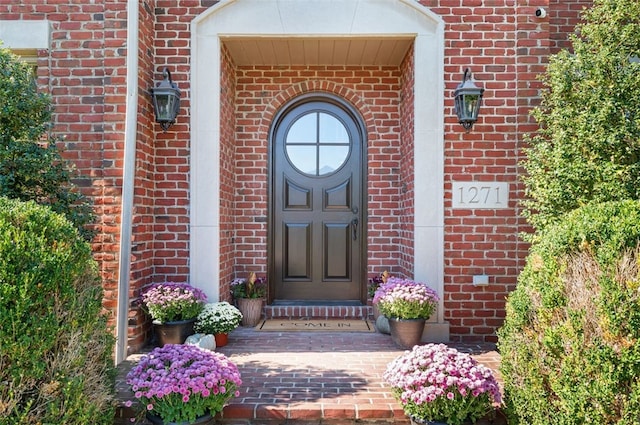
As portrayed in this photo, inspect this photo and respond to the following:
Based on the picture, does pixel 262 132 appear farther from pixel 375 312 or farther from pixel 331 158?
pixel 375 312

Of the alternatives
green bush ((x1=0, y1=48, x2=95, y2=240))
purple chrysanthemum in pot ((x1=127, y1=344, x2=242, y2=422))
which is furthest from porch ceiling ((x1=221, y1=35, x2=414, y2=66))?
purple chrysanthemum in pot ((x1=127, y1=344, x2=242, y2=422))

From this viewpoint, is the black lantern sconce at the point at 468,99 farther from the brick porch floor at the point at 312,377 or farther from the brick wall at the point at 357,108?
the brick porch floor at the point at 312,377

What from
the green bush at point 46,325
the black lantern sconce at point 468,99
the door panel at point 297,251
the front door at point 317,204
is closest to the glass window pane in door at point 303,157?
the front door at point 317,204

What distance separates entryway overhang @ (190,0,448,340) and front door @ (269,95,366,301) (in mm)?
970

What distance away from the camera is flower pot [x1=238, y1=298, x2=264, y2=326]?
4676 mm

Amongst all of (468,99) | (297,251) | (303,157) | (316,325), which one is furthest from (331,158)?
(316,325)

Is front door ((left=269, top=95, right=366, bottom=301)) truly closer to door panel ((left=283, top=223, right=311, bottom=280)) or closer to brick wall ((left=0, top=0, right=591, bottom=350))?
door panel ((left=283, top=223, right=311, bottom=280))

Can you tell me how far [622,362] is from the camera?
80.1 inches

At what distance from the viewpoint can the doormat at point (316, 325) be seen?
4.58m

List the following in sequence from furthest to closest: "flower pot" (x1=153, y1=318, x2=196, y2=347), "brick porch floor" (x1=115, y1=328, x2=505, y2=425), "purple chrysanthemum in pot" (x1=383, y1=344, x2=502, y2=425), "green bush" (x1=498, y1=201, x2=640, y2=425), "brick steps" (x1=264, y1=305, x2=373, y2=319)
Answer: "brick steps" (x1=264, y1=305, x2=373, y2=319), "flower pot" (x1=153, y1=318, x2=196, y2=347), "brick porch floor" (x1=115, y1=328, x2=505, y2=425), "purple chrysanthemum in pot" (x1=383, y1=344, x2=502, y2=425), "green bush" (x1=498, y1=201, x2=640, y2=425)

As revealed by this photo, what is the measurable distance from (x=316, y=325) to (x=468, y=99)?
8.61ft

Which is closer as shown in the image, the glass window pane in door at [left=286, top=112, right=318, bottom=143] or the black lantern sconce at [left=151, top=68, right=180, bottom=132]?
the black lantern sconce at [left=151, top=68, right=180, bottom=132]

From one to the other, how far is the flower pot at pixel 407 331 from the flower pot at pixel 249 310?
144 centimetres

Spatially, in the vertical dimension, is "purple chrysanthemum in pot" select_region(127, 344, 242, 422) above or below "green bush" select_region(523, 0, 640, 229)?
below
